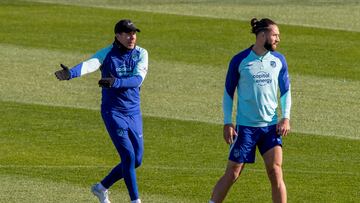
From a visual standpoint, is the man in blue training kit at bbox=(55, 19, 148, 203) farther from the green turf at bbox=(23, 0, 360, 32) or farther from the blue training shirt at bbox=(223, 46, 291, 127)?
the green turf at bbox=(23, 0, 360, 32)

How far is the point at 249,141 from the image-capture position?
14.0 m

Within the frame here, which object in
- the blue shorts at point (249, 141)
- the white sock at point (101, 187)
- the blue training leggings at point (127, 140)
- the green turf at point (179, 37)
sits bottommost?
the green turf at point (179, 37)

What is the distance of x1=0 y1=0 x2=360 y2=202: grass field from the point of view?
17.1 meters

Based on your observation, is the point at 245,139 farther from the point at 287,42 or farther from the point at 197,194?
the point at 287,42

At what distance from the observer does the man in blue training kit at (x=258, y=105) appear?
13.9 metres

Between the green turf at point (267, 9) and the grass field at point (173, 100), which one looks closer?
the grass field at point (173, 100)

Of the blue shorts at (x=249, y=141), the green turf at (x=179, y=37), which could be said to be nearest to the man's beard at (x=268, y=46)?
the blue shorts at (x=249, y=141)

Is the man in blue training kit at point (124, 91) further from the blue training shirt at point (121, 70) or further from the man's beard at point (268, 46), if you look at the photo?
the man's beard at point (268, 46)

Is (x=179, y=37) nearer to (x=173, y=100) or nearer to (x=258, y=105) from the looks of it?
(x=173, y=100)

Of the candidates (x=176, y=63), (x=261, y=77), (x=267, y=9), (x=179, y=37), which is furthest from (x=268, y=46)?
(x=267, y=9)

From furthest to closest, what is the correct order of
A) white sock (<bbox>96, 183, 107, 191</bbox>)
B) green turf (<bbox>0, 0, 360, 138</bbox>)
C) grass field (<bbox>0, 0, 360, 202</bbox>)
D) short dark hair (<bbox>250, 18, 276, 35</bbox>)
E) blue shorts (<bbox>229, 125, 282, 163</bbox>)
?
green turf (<bbox>0, 0, 360, 138</bbox>) → grass field (<bbox>0, 0, 360, 202</bbox>) → white sock (<bbox>96, 183, 107, 191</bbox>) → blue shorts (<bbox>229, 125, 282, 163</bbox>) → short dark hair (<bbox>250, 18, 276, 35</bbox>)

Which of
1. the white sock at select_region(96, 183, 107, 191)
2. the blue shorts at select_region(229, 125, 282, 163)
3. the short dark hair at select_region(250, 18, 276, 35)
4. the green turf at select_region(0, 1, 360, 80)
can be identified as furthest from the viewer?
the green turf at select_region(0, 1, 360, 80)

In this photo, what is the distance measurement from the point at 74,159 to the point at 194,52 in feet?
30.3

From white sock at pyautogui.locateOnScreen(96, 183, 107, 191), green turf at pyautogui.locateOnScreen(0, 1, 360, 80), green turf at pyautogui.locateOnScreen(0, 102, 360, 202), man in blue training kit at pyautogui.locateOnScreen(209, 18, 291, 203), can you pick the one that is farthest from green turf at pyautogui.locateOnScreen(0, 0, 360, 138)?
man in blue training kit at pyautogui.locateOnScreen(209, 18, 291, 203)
